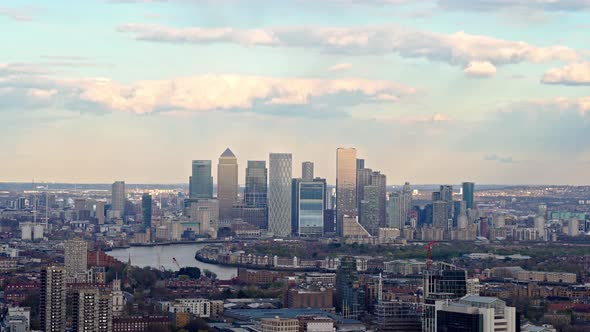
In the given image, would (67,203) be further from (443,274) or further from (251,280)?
(443,274)

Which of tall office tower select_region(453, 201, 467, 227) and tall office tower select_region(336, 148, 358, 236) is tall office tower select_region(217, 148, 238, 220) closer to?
tall office tower select_region(336, 148, 358, 236)

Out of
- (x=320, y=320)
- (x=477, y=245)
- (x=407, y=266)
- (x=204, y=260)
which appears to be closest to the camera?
(x=320, y=320)

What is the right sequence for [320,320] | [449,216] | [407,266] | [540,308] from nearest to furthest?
[320,320], [540,308], [407,266], [449,216]

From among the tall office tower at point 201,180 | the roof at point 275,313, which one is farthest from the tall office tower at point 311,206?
the roof at point 275,313

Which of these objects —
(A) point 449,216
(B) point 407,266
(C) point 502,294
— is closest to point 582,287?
(C) point 502,294

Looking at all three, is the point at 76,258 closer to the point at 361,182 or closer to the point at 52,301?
the point at 52,301

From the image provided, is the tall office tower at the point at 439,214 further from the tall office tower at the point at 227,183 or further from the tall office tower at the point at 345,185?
the tall office tower at the point at 227,183
